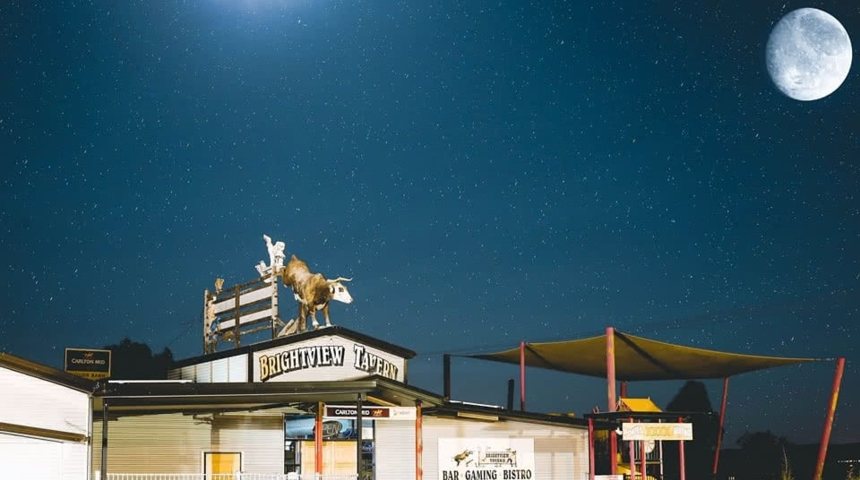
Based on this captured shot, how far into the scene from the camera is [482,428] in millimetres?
29609

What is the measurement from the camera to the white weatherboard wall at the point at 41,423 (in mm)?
18016

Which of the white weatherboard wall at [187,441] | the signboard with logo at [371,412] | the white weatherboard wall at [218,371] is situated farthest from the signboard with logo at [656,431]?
the white weatherboard wall at [218,371]

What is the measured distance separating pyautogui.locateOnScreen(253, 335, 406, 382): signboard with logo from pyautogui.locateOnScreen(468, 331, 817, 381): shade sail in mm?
5920

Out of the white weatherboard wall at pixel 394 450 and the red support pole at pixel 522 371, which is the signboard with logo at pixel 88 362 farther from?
the red support pole at pixel 522 371

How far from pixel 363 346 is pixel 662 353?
331 inches

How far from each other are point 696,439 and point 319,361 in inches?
1404

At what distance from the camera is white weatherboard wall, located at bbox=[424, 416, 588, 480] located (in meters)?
28.5

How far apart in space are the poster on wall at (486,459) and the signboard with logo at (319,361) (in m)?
2.52

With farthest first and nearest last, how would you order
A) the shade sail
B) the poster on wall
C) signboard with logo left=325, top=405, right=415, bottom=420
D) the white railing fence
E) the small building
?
the shade sail → the poster on wall → the white railing fence → signboard with logo left=325, top=405, right=415, bottom=420 → the small building

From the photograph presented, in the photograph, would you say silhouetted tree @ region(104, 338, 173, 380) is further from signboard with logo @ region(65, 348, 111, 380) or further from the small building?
the small building

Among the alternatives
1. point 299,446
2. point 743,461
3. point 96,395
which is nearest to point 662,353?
point 299,446

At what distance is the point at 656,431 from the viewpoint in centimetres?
2747

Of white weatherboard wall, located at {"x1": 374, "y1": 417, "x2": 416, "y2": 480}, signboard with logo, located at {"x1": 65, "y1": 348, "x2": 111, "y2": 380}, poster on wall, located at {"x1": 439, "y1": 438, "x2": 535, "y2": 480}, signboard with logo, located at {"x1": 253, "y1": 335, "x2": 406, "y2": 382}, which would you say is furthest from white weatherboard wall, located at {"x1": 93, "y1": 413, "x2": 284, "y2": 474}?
signboard with logo, located at {"x1": 65, "y1": 348, "x2": 111, "y2": 380}

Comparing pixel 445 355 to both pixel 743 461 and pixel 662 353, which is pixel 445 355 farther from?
pixel 743 461
